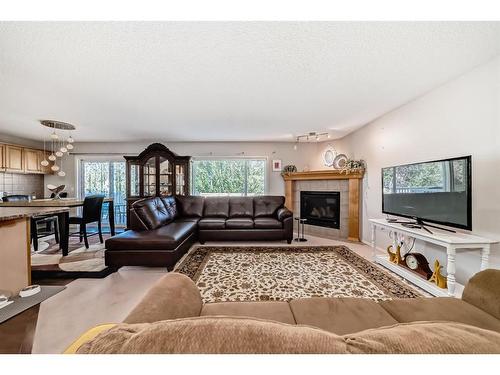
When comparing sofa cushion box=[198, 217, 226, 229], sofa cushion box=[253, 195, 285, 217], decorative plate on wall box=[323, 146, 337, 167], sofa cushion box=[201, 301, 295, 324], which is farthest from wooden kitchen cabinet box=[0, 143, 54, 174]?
decorative plate on wall box=[323, 146, 337, 167]

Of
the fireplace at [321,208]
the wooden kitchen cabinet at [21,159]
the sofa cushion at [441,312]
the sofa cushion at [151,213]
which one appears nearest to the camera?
the sofa cushion at [441,312]

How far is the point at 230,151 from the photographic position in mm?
5262

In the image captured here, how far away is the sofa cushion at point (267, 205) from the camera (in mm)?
4457

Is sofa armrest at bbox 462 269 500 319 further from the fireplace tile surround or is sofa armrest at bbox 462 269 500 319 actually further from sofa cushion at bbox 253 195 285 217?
sofa cushion at bbox 253 195 285 217

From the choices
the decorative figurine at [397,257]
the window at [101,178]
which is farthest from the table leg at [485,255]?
the window at [101,178]

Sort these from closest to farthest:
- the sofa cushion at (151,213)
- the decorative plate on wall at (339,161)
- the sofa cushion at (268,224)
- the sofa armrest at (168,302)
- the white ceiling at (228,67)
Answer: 1. the sofa armrest at (168,302)
2. the white ceiling at (228,67)
3. the sofa cushion at (151,213)
4. the sofa cushion at (268,224)
5. the decorative plate on wall at (339,161)

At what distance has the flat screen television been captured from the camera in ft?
6.10

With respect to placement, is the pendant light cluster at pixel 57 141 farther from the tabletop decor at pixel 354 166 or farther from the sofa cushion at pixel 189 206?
the tabletop decor at pixel 354 166

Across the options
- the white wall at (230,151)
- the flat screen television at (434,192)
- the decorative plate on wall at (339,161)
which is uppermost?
the white wall at (230,151)

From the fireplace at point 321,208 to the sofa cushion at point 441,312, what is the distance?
10.7 feet

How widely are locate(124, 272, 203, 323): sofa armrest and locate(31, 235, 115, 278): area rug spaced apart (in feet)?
6.85

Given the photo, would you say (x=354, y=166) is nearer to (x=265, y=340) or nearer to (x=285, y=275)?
(x=285, y=275)

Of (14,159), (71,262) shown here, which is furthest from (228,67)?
(14,159)
